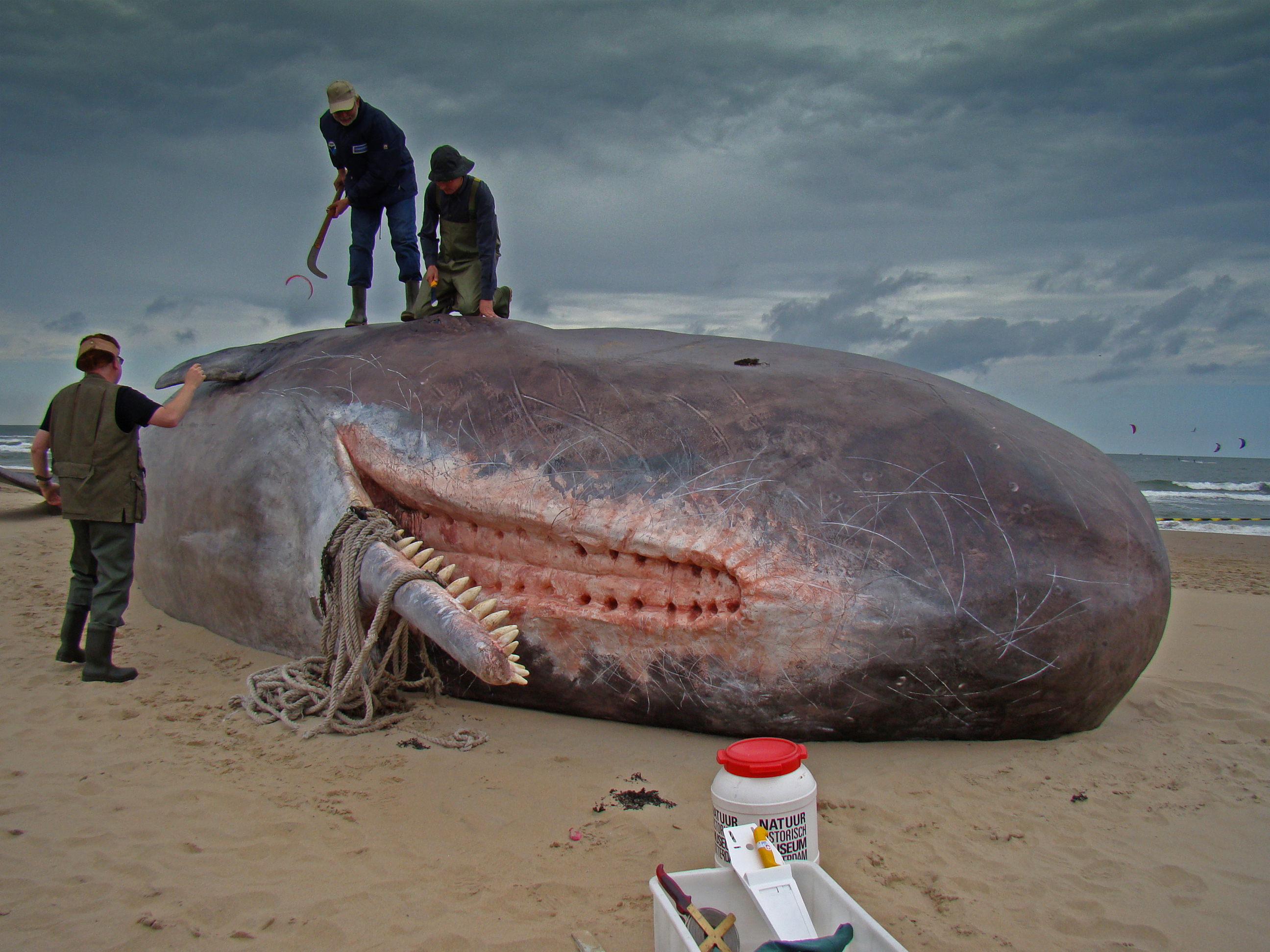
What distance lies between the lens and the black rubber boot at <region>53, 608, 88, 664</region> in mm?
4215

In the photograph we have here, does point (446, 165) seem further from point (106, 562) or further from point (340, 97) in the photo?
point (106, 562)

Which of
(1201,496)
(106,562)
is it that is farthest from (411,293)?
(1201,496)

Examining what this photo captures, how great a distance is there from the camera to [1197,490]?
28.0 metres

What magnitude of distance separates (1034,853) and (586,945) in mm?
1407

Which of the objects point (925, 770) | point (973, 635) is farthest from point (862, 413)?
point (925, 770)

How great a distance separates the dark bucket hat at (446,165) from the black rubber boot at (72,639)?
296cm

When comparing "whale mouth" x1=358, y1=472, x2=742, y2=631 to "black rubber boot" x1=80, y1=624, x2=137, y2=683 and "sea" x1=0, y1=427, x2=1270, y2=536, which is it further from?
"sea" x1=0, y1=427, x2=1270, y2=536

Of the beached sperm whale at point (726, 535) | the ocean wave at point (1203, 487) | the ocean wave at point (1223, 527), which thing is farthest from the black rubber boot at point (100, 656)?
the ocean wave at point (1203, 487)

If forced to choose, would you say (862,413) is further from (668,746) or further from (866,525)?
(668,746)

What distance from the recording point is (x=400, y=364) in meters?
3.94

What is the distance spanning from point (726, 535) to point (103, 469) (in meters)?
2.98

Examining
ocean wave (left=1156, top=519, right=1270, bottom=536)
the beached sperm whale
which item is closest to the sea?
ocean wave (left=1156, top=519, right=1270, bottom=536)

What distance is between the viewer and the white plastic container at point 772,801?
2146mm

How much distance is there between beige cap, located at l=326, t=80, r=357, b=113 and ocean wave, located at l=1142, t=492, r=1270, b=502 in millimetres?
25329
